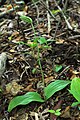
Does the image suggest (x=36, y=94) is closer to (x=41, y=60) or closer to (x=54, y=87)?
(x=54, y=87)

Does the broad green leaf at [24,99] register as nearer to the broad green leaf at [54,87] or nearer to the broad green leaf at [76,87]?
the broad green leaf at [54,87]

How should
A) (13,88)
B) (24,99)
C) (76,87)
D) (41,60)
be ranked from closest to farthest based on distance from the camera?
(76,87)
(24,99)
(13,88)
(41,60)

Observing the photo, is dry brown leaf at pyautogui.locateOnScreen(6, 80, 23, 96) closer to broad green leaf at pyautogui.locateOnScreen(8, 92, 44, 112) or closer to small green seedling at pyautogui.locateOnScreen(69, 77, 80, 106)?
broad green leaf at pyautogui.locateOnScreen(8, 92, 44, 112)

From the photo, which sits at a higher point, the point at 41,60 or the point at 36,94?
the point at 41,60

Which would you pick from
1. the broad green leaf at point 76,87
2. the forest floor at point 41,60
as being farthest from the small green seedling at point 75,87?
the forest floor at point 41,60

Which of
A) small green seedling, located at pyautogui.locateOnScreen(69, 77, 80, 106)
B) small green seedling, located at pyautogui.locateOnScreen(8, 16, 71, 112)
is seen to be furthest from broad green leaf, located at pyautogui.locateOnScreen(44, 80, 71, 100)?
small green seedling, located at pyautogui.locateOnScreen(69, 77, 80, 106)

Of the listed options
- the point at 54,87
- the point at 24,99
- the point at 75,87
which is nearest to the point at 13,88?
the point at 24,99
